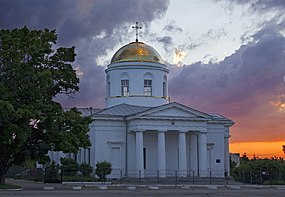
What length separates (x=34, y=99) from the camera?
36.3 m

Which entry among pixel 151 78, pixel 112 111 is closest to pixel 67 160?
→ pixel 112 111

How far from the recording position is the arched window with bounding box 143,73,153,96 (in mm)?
59531

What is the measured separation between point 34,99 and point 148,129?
1861 centimetres

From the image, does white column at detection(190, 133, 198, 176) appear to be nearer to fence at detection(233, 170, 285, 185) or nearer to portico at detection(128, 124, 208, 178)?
portico at detection(128, 124, 208, 178)

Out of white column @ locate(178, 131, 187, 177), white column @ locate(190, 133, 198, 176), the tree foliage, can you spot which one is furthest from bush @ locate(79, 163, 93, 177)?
the tree foliage

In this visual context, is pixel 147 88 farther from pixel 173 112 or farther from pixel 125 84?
pixel 173 112

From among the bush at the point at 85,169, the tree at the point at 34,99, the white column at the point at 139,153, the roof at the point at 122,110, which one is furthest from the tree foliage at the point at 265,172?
the tree at the point at 34,99

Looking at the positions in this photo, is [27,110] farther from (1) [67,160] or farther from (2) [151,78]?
(2) [151,78]

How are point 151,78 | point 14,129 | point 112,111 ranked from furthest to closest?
point 151,78
point 112,111
point 14,129

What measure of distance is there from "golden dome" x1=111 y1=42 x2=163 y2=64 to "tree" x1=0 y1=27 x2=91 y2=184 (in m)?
20.0

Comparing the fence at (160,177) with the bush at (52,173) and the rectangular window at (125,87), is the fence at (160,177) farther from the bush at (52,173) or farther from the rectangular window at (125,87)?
the rectangular window at (125,87)

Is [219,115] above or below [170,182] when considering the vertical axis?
above

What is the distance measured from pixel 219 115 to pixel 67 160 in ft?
62.0

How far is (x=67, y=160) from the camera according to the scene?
52031mm
